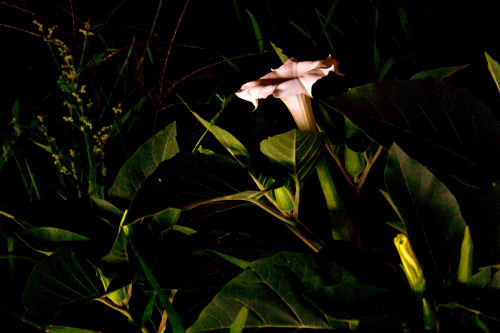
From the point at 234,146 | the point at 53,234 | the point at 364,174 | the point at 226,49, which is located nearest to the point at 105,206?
the point at 53,234

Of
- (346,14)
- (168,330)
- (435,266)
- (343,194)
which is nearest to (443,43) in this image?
(346,14)

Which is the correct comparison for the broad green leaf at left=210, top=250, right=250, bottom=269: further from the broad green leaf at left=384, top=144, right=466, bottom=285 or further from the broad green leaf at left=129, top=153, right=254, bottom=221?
the broad green leaf at left=384, top=144, right=466, bottom=285

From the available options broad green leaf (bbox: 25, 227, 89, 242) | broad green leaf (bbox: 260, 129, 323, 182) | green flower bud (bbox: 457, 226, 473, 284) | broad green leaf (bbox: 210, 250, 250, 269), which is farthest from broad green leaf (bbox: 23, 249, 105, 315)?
green flower bud (bbox: 457, 226, 473, 284)

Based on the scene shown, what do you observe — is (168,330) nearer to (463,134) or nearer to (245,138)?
(245,138)

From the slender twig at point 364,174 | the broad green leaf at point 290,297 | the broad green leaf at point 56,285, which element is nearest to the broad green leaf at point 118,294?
the broad green leaf at point 56,285

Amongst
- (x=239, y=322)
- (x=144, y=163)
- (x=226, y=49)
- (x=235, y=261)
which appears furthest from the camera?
(x=226, y=49)

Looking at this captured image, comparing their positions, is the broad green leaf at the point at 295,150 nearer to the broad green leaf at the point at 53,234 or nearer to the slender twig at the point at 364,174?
the slender twig at the point at 364,174

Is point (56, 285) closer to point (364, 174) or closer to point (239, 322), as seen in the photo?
point (239, 322)
